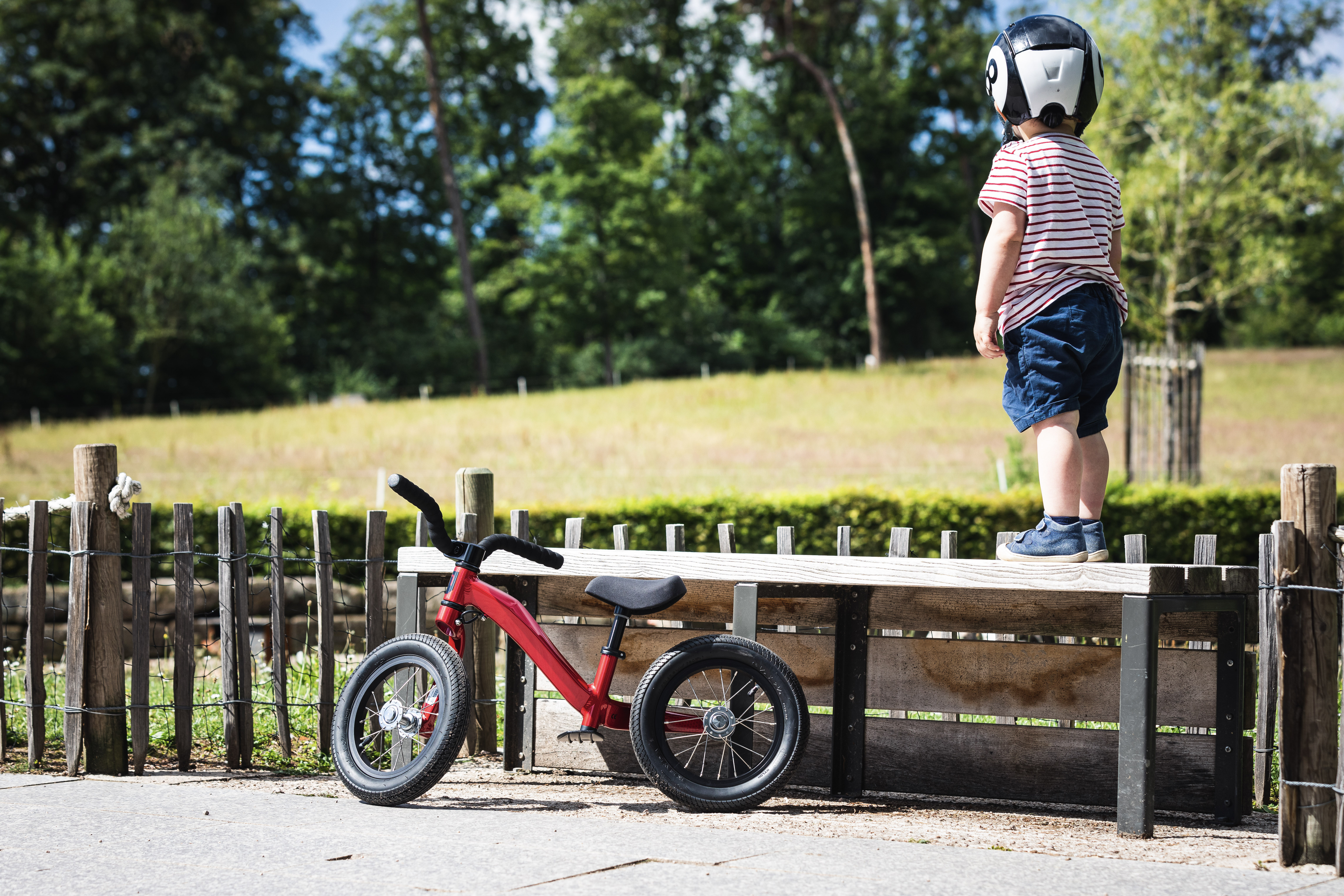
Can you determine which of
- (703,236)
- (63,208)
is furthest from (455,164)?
(63,208)

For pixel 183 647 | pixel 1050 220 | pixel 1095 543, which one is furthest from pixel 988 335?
pixel 183 647

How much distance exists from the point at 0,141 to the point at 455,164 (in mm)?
16620

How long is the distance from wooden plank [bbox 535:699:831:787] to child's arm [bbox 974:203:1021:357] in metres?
1.71

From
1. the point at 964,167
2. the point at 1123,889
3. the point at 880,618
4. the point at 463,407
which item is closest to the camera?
the point at 1123,889

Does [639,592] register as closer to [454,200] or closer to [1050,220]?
[1050,220]

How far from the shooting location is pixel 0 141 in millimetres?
39094

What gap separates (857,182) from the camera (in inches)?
1608

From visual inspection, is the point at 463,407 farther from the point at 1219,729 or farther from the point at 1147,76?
the point at 1219,729

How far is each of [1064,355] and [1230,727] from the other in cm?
157

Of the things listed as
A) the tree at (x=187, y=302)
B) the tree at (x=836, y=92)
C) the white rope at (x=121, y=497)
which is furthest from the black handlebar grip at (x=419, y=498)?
the tree at (x=836, y=92)

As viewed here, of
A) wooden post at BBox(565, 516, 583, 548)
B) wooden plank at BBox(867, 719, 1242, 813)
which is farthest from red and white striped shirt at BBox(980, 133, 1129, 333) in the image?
wooden post at BBox(565, 516, 583, 548)

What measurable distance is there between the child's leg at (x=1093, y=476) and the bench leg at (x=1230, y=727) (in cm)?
70

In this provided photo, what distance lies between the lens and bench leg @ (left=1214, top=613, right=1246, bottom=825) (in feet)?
14.0

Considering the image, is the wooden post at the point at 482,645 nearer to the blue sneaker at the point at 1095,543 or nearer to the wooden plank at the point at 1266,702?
the blue sneaker at the point at 1095,543
